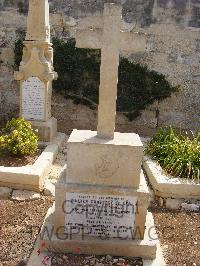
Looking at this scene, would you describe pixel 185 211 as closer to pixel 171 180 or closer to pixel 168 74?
pixel 171 180

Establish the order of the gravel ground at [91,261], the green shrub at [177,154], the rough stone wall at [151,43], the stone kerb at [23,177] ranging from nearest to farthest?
the gravel ground at [91,261]
the stone kerb at [23,177]
the green shrub at [177,154]
the rough stone wall at [151,43]

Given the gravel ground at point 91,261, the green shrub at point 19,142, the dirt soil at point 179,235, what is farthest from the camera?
the green shrub at point 19,142

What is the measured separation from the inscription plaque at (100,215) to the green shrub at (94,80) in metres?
5.44

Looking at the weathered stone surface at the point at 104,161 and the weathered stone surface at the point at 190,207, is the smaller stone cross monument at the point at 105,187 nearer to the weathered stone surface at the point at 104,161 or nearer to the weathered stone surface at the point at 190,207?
the weathered stone surface at the point at 104,161

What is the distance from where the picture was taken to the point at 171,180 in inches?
208

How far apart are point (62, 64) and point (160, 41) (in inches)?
104

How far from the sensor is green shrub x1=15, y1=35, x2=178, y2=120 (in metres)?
8.77

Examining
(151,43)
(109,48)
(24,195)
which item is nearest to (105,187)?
(109,48)

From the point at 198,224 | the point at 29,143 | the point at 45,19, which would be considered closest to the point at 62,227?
the point at 198,224

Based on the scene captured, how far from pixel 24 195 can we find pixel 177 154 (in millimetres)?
2711

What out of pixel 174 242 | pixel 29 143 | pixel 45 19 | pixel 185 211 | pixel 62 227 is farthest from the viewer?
pixel 45 19

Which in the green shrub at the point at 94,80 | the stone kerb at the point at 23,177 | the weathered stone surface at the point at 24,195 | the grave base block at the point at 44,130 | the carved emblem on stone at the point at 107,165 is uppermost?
the green shrub at the point at 94,80

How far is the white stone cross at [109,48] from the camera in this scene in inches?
139

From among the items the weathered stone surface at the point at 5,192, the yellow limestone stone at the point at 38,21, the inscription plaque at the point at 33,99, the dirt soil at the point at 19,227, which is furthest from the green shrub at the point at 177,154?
the yellow limestone stone at the point at 38,21
